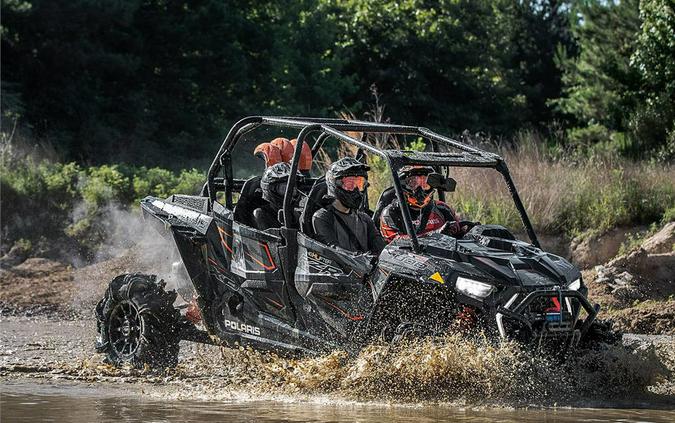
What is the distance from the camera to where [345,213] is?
10398 millimetres

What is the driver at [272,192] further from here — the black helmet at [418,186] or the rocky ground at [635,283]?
the rocky ground at [635,283]

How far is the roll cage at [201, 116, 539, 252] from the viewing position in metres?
9.78

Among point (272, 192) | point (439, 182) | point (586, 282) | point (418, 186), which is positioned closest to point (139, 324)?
point (272, 192)

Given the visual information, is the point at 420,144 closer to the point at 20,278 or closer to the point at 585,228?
the point at 585,228

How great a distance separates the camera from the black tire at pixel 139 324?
11.2 meters

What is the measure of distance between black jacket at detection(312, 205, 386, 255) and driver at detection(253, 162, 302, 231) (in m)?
0.60

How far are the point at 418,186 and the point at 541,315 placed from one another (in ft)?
6.68

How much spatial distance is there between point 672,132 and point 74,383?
15.0 metres

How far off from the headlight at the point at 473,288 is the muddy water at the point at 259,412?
0.83 meters

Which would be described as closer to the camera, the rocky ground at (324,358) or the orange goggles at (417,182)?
the rocky ground at (324,358)

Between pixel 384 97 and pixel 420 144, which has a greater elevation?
pixel 384 97

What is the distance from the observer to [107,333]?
1162cm

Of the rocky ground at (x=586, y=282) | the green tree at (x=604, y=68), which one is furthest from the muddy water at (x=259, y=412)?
the green tree at (x=604, y=68)

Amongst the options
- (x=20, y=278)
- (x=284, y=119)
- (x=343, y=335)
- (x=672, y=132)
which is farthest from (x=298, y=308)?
(x=672, y=132)
